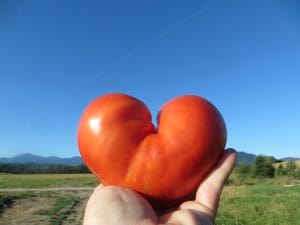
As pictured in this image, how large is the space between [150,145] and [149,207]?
27 centimetres

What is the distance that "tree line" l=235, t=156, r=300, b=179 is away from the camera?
58000 mm

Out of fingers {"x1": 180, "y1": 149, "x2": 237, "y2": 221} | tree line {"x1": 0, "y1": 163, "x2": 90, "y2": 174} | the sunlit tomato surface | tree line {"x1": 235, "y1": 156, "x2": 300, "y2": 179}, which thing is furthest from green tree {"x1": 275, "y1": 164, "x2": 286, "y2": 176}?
the sunlit tomato surface

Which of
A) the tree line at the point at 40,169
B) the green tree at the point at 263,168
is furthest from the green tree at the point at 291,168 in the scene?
the tree line at the point at 40,169

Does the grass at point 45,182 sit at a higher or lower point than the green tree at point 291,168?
lower

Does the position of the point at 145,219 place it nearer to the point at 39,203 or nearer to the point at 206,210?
the point at 206,210

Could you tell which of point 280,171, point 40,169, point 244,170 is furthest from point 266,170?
point 40,169

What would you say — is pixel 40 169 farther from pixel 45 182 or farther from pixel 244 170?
pixel 244 170

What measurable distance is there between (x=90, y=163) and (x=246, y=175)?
2261 inches

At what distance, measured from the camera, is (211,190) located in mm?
2117

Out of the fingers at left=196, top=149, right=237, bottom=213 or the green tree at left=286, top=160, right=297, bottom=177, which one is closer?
the fingers at left=196, top=149, right=237, bottom=213

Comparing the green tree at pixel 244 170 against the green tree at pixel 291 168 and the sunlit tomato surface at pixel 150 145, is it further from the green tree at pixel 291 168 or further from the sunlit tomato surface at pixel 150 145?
the sunlit tomato surface at pixel 150 145

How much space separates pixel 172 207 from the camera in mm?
2174

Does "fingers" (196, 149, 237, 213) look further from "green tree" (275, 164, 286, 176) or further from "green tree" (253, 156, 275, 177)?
"green tree" (275, 164, 286, 176)

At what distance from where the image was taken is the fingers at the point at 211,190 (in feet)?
6.93
